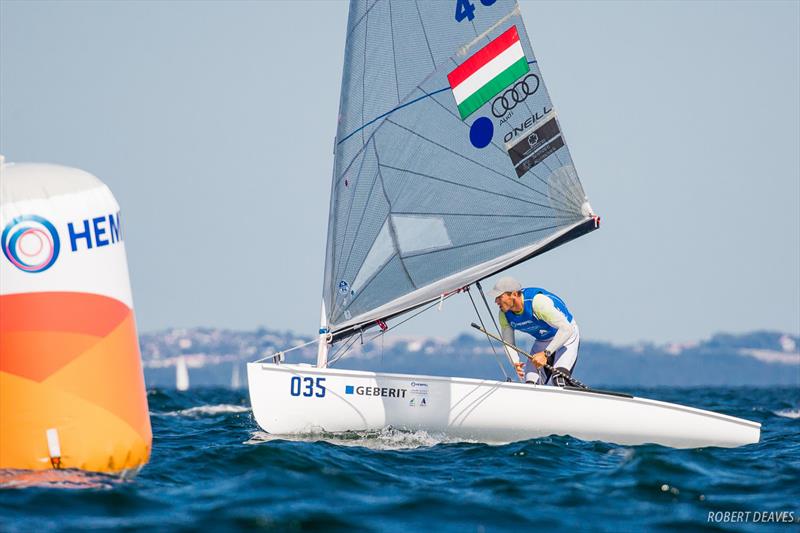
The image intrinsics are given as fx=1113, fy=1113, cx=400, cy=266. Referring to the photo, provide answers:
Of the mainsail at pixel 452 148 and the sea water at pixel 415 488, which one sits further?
the mainsail at pixel 452 148

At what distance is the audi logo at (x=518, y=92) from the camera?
13000 mm

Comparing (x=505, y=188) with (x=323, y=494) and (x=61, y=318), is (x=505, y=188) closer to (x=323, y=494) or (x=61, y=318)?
(x=323, y=494)

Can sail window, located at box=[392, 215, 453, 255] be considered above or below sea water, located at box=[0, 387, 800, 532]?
above

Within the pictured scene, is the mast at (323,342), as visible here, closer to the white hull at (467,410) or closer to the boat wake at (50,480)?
the white hull at (467,410)

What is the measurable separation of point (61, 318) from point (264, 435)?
16.7 feet

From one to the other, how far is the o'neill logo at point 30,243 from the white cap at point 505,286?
6.25 m

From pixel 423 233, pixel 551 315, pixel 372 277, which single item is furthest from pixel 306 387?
pixel 551 315

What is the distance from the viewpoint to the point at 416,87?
42.7ft

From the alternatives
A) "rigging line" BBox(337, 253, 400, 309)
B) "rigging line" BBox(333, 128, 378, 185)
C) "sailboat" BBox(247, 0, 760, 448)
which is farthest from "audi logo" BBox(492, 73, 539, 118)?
"rigging line" BBox(337, 253, 400, 309)

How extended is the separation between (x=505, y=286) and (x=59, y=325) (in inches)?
247

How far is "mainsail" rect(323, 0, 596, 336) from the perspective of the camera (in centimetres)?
1298

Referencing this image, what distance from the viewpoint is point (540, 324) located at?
13141 millimetres

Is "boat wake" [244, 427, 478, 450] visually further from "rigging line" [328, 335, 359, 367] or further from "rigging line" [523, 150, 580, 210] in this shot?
"rigging line" [523, 150, 580, 210]

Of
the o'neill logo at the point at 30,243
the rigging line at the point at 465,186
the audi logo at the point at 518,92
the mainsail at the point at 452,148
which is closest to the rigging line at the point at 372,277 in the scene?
the mainsail at the point at 452,148
